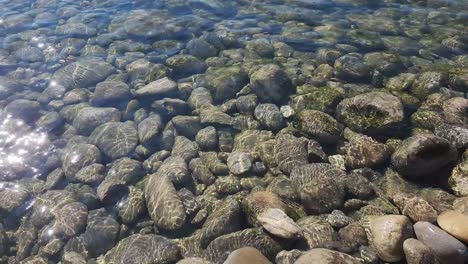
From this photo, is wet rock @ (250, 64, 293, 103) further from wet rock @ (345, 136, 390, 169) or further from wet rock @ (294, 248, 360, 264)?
wet rock @ (294, 248, 360, 264)

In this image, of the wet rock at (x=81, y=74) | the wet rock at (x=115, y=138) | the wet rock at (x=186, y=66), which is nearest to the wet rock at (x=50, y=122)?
the wet rock at (x=115, y=138)

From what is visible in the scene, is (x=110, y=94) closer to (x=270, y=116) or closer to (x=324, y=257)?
(x=270, y=116)

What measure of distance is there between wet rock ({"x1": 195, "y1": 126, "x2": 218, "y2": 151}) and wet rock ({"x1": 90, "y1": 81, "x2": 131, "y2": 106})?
3.23 meters

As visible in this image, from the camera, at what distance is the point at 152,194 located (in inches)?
320

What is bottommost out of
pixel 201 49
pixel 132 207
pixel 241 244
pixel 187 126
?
pixel 132 207

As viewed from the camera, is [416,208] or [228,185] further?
[228,185]

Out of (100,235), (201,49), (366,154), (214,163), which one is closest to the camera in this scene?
(100,235)

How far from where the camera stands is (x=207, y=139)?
940cm

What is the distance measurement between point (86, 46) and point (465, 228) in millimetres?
13697

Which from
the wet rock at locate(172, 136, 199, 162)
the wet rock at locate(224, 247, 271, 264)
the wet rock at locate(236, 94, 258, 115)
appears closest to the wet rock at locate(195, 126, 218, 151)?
the wet rock at locate(172, 136, 199, 162)

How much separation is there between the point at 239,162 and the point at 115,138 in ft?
12.0

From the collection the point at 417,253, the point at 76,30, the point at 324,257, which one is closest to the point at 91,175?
the point at 324,257

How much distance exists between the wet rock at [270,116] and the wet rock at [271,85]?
0.44m

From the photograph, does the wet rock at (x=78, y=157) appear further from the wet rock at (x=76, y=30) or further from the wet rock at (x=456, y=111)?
the wet rock at (x=456, y=111)
